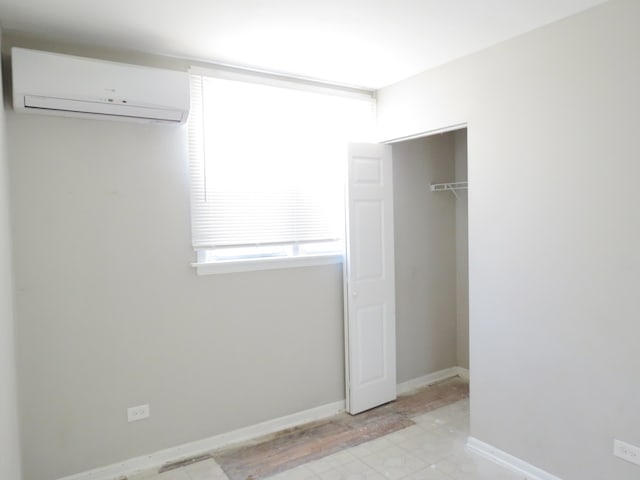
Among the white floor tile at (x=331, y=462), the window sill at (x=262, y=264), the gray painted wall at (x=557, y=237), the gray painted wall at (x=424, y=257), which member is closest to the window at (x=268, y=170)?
the window sill at (x=262, y=264)

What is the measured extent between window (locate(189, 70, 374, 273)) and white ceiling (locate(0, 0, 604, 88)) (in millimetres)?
332

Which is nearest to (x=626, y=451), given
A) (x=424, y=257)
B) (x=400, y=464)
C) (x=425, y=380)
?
(x=400, y=464)

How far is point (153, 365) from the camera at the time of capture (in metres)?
2.79

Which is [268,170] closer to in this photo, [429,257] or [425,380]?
[429,257]

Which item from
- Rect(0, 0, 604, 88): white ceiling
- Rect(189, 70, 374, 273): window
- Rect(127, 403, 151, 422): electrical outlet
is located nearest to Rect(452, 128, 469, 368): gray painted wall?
Rect(189, 70, 374, 273): window

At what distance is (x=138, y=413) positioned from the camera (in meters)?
2.74

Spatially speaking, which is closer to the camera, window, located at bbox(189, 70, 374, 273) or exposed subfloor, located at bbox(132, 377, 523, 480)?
exposed subfloor, located at bbox(132, 377, 523, 480)

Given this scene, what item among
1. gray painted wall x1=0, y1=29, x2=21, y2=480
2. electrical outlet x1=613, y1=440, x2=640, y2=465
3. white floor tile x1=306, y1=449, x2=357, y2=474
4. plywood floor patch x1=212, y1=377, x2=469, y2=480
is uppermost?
gray painted wall x1=0, y1=29, x2=21, y2=480

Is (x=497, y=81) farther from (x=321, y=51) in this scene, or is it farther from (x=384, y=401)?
(x=384, y=401)

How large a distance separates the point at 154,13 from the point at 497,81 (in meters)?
1.98

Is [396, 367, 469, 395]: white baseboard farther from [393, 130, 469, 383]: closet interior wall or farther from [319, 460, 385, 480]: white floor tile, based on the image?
[319, 460, 385, 480]: white floor tile

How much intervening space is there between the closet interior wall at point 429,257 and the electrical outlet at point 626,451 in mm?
1906

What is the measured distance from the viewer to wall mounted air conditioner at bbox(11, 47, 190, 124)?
7.33 ft

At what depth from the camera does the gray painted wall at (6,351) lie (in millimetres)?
1860
